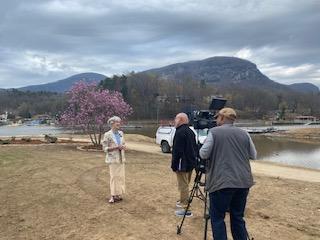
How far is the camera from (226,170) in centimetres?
561

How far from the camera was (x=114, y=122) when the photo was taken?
29.7 ft

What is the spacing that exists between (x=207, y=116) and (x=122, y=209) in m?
2.40

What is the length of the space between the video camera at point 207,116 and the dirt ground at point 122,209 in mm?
1604

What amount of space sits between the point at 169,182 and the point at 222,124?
19.0 feet

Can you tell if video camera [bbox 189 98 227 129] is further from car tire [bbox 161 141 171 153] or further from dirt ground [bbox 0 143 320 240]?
car tire [bbox 161 141 171 153]

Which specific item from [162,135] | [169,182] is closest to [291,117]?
[162,135]

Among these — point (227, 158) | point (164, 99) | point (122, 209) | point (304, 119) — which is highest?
point (164, 99)

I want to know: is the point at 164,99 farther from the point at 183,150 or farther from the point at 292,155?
the point at 183,150

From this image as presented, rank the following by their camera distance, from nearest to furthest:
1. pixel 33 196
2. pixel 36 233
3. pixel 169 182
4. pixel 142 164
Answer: pixel 36 233 → pixel 33 196 → pixel 169 182 → pixel 142 164

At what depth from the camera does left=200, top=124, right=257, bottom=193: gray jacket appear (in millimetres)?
5586

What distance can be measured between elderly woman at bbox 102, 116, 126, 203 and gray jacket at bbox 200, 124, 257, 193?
3.67 meters

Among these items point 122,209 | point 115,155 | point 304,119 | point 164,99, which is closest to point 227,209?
point 122,209

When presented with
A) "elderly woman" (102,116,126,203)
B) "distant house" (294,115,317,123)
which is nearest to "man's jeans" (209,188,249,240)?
"elderly woman" (102,116,126,203)

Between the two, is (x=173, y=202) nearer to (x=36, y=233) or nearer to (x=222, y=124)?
(x=36, y=233)
